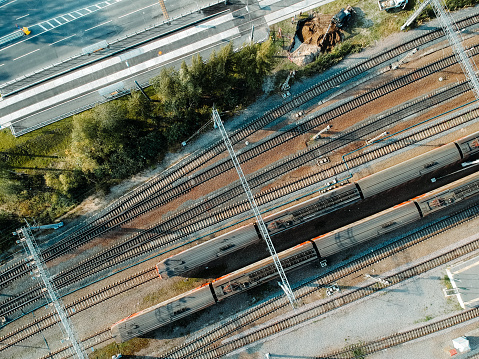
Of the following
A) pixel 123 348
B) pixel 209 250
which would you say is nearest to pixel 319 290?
pixel 209 250

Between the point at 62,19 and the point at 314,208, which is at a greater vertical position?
the point at 62,19

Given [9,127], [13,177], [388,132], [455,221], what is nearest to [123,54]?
[9,127]

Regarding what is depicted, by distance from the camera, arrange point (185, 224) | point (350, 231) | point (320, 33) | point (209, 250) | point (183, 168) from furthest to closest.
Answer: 1. point (320, 33)
2. point (183, 168)
3. point (185, 224)
4. point (209, 250)
5. point (350, 231)

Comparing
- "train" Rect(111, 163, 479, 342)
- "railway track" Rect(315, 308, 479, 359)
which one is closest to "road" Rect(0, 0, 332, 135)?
"train" Rect(111, 163, 479, 342)

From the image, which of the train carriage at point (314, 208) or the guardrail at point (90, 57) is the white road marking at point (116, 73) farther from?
the train carriage at point (314, 208)

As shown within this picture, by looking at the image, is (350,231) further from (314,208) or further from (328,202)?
(314,208)
